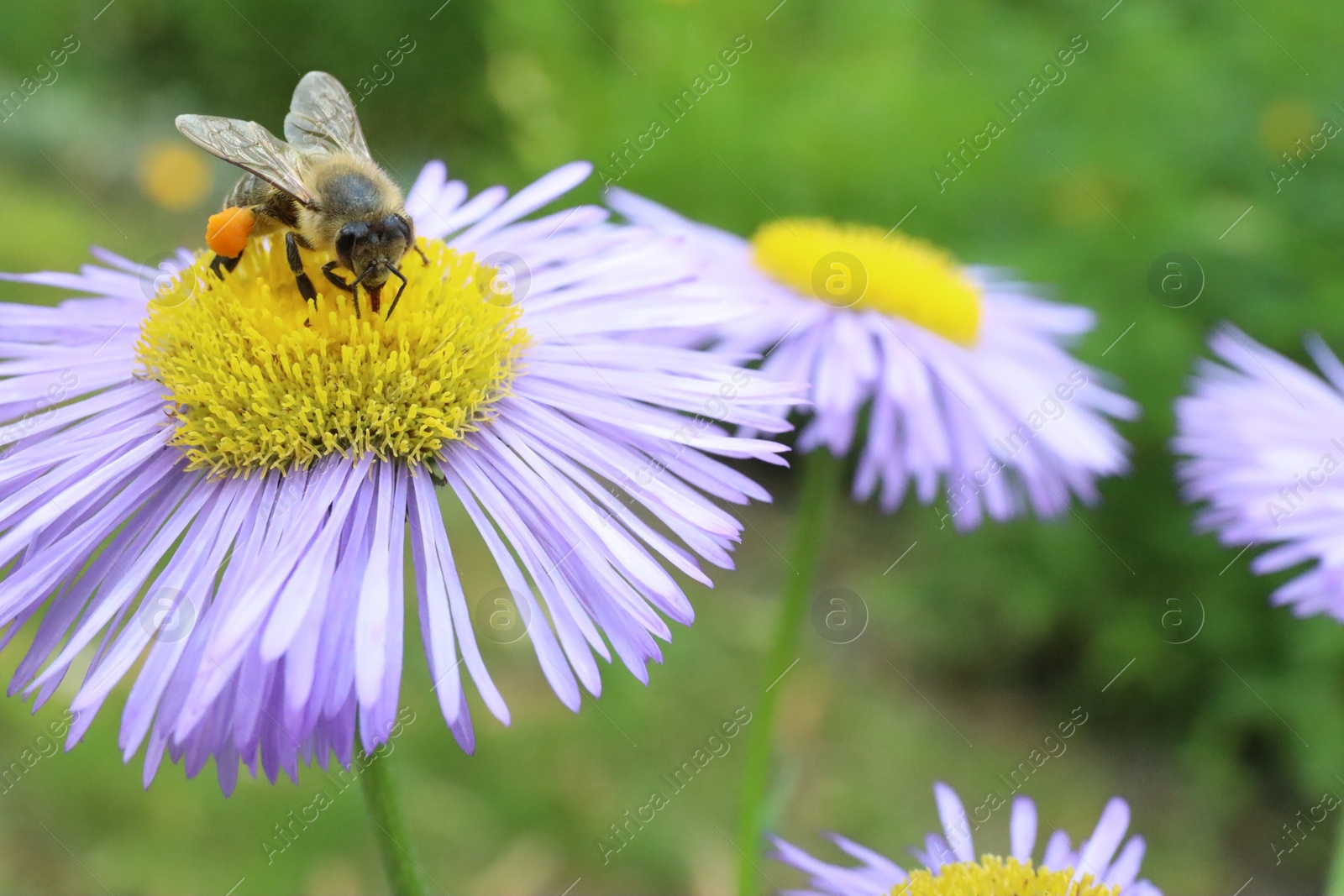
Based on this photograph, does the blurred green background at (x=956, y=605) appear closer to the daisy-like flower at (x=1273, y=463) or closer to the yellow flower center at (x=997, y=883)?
the daisy-like flower at (x=1273, y=463)

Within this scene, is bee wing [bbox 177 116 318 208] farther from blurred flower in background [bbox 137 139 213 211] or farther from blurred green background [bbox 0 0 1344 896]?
blurred flower in background [bbox 137 139 213 211]

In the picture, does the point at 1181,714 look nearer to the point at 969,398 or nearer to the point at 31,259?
the point at 969,398

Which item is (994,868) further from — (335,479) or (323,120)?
(323,120)

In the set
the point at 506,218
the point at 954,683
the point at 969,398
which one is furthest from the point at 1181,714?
the point at 506,218

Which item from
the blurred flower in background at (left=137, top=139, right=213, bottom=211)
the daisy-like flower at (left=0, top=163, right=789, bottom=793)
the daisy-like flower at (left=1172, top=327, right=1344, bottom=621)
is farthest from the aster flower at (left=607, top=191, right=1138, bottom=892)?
the blurred flower in background at (left=137, top=139, right=213, bottom=211)

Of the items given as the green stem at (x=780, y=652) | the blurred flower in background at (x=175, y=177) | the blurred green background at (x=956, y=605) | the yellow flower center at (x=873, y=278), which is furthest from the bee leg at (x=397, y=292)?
the blurred flower in background at (x=175, y=177)
